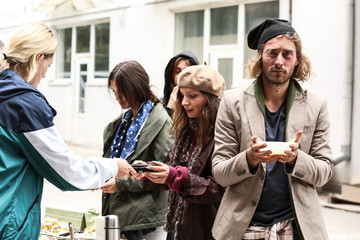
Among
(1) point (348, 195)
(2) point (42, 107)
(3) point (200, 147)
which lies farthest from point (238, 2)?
(2) point (42, 107)

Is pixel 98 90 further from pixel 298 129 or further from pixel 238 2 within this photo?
pixel 298 129

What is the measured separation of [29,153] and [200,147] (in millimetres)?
958

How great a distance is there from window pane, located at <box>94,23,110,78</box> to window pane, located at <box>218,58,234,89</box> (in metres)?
3.98

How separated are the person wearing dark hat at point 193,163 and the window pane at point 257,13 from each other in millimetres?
6319

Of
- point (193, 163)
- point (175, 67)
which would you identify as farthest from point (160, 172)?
point (175, 67)

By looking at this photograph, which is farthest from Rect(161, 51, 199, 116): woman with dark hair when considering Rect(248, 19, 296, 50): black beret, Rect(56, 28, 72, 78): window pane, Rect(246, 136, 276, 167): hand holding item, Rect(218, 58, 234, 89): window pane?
Rect(56, 28, 72, 78): window pane

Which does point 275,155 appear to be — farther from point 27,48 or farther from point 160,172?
point 27,48

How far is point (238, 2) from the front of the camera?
31.8ft

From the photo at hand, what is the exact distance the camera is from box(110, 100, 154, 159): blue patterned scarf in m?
3.12

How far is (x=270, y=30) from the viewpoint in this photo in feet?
7.45

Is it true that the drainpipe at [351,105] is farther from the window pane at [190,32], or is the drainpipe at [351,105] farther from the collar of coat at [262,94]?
the collar of coat at [262,94]

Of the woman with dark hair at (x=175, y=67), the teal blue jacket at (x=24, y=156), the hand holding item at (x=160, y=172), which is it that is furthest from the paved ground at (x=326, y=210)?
the teal blue jacket at (x=24, y=156)

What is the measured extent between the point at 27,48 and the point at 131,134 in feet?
3.75

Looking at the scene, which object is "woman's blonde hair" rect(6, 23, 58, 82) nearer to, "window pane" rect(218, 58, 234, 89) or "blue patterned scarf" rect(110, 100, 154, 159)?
"blue patterned scarf" rect(110, 100, 154, 159)
